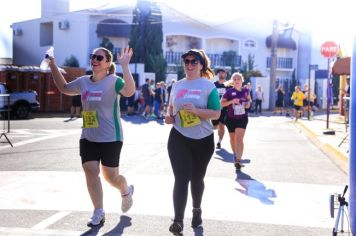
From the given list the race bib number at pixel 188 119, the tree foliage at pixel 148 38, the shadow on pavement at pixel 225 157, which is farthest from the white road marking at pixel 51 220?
the tree foliage at pixel 148 38

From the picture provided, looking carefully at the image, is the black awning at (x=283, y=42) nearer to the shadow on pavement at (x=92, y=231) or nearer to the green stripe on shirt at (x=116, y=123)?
the green stripe on shirt at (x=116, y=123)

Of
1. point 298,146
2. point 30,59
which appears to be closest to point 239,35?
point 30,59

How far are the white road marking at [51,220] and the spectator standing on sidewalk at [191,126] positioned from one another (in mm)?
1360

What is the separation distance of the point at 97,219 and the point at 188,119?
54.5 inches

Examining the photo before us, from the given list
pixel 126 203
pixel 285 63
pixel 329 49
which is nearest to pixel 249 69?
pixel 285 63

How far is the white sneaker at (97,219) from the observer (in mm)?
5641

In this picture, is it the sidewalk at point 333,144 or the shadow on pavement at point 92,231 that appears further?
the sidewalk at point 333,144

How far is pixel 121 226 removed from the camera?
225 inches

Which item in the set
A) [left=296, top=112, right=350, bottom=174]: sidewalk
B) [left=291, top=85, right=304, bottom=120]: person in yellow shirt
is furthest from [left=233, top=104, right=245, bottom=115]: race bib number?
[left=291, top=85, right=304, bottom=120]: person in yellow shirt

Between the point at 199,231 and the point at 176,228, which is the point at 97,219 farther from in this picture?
the point at 199,231

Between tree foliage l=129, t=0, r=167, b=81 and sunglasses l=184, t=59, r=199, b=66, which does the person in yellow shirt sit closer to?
tree foliage l=129, t=0, r=167, b=81

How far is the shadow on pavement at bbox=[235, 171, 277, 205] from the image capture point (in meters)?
7.43

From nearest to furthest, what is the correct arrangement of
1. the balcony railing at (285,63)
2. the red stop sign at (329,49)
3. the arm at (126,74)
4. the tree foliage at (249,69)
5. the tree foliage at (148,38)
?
the arm at (126,74)
the red stop sign at (329,49)
the tree foliage at (148,38)
the tree foliage at (249,69)
the balcony railing at (285,63)

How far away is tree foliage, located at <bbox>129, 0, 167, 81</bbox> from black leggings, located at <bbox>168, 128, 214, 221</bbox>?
32008 millimetres
